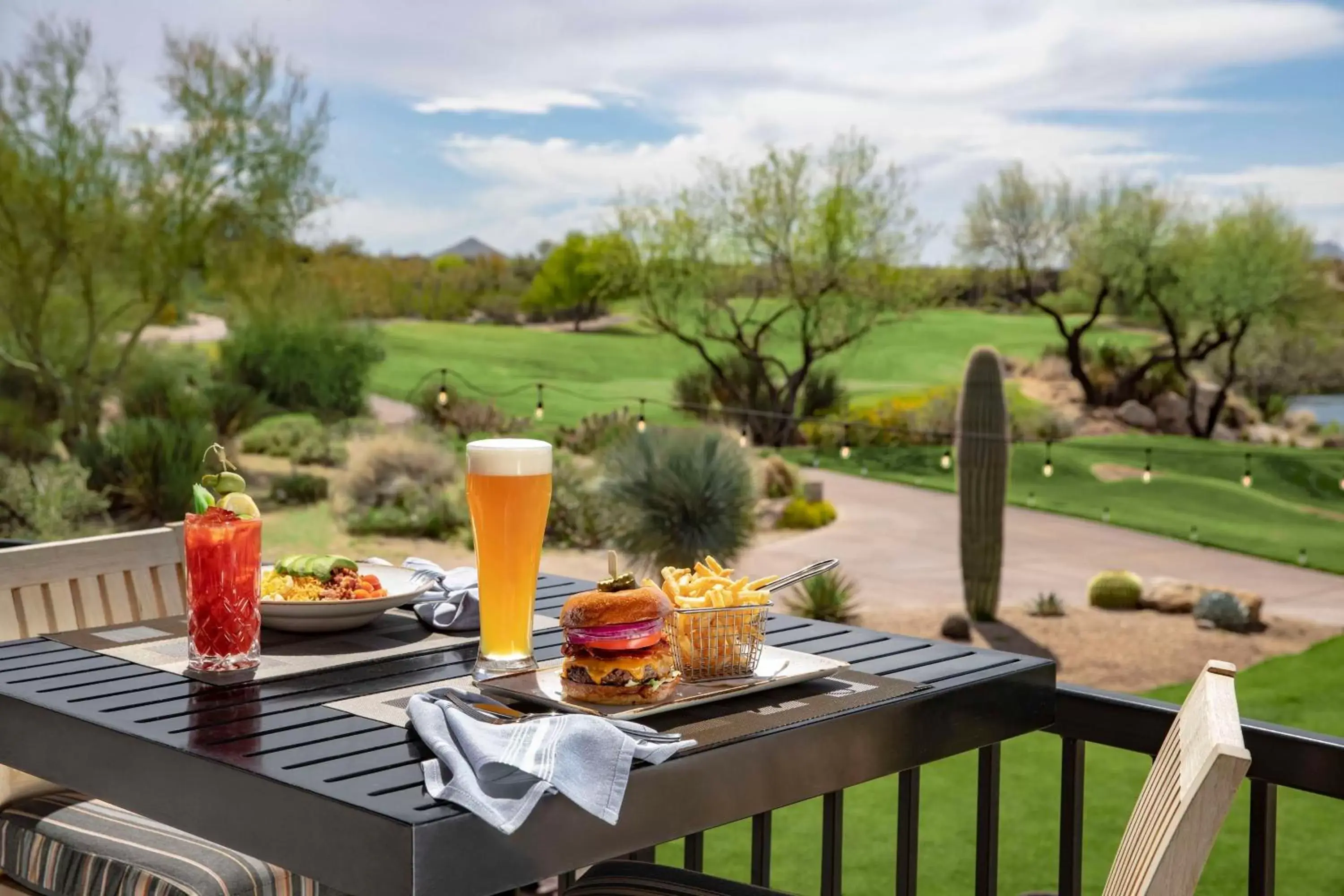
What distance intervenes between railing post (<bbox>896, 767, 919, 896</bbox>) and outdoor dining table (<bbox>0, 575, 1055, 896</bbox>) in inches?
4.9

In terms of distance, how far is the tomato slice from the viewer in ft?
3.82

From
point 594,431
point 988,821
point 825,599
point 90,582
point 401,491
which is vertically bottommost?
point 825,599

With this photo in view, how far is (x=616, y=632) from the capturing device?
3.81 feet

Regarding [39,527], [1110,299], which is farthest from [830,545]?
[39,527]

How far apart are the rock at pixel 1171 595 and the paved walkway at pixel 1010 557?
0.11 meters

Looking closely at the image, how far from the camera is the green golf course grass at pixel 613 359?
30.9 ft

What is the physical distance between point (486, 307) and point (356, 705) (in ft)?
30.3

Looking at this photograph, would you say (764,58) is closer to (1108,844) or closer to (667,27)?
(667,27)

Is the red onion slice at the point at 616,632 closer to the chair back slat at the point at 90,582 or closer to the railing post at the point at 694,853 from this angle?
the railing post at the point at 694,853

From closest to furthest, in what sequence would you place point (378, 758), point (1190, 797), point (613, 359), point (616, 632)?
1. point (1190, 797)
2. point (378, 758)
3. point (616, 632)
4. point (613, 359)

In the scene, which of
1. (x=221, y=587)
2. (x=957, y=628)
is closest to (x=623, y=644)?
(x=221, y=587)

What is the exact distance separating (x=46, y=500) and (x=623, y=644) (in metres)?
8.37

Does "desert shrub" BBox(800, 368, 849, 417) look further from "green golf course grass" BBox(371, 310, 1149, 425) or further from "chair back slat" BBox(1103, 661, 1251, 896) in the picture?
"chair back slat" BBox(1103, 661, 1251, 896)

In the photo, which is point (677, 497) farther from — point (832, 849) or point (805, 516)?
point (832, 849)
